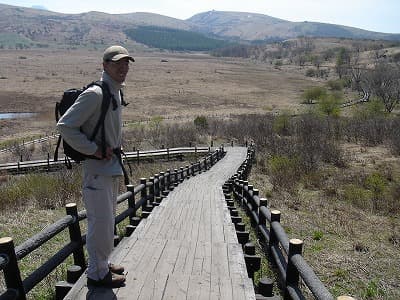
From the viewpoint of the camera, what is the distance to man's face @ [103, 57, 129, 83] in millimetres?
3645

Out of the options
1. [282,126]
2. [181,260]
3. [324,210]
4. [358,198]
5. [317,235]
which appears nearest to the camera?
[181,260]

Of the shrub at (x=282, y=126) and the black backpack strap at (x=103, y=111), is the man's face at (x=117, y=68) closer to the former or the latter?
the black backpack strap at (x=103, y=111)

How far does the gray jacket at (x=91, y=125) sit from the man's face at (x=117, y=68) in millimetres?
47

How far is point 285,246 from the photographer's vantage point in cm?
431

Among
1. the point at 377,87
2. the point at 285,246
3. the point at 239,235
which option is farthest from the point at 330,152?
the point at 377,87

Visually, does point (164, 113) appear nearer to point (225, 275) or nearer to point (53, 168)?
point (53, 168)

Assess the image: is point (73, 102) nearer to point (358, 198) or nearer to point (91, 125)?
point (91, 125)

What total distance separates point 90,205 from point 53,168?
64.4 ft

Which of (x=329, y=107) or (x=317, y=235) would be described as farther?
(x=329, y=107)

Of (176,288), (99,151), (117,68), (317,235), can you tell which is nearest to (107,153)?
(99,151)

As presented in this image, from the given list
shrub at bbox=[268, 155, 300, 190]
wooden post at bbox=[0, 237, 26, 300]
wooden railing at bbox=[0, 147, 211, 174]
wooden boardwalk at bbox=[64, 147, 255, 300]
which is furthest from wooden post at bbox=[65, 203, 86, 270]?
wooden railing at bbox=[0, 147, 211, 174]

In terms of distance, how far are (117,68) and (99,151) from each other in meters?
0.82

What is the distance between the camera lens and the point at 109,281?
4.00 m

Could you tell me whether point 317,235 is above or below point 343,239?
above
